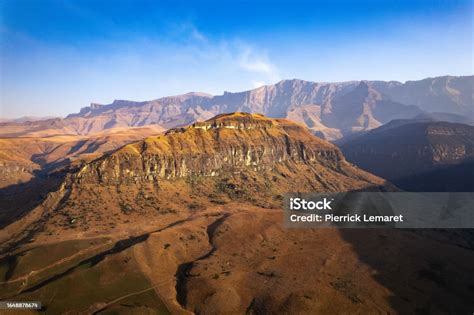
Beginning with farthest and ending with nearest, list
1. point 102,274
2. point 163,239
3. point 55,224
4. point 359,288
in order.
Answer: point 55,224 → point 163,239 → point 102,274 → point 359,288

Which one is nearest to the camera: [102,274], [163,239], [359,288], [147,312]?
[147,312]

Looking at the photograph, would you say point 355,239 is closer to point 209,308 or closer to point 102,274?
point 209,308

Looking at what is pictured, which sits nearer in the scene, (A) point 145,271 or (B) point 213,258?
(A) point 145,271

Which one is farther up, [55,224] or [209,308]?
[55,224]

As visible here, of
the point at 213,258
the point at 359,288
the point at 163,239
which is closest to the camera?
the point at 359,288

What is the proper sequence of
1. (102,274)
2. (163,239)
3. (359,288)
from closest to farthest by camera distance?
(359,288)
(102,274)
(163,239)

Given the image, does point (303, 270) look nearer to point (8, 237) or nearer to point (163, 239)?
point (163, 239)

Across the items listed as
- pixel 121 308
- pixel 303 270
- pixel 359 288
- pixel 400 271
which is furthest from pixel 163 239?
pixel 400 271

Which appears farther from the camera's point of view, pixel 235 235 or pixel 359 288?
pixel 235 235

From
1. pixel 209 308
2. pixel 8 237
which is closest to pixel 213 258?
pixel 209 308
